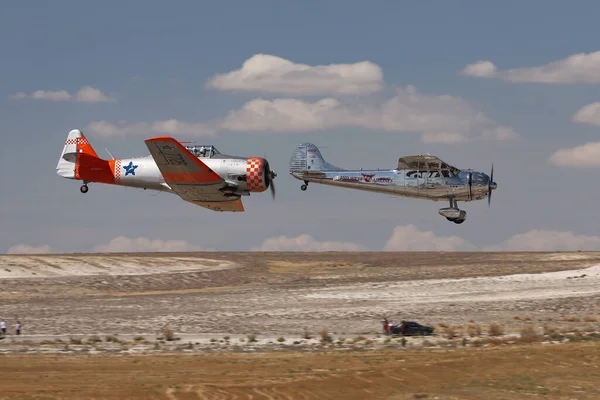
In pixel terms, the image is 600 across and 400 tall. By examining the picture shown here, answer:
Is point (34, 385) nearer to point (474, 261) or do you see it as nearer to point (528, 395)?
point (528, 395)

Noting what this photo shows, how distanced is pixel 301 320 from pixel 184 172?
11.0 m

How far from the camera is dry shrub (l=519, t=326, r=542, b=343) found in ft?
125

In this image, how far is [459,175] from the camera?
158 ft

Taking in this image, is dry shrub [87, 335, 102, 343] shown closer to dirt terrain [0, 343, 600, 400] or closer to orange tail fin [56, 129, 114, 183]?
dirt terrain [0, 343, 600, 400]

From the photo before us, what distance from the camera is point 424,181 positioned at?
4866 cm

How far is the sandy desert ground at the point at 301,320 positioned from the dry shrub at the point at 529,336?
0.29 feet

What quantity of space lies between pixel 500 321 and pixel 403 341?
9.98m

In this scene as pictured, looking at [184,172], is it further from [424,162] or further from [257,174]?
[424,162]

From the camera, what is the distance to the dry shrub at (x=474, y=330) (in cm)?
3988

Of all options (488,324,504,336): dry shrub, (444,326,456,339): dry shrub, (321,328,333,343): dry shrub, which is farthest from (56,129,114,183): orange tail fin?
(488,324,504,336): dry shrub

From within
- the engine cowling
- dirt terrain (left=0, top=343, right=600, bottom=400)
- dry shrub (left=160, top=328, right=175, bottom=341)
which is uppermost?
the engine cowling

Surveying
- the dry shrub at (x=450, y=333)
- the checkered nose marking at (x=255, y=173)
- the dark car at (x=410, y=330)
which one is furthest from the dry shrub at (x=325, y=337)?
the checkered nose marking at (x=255, y=173)

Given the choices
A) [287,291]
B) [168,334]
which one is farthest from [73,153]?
[287,291]

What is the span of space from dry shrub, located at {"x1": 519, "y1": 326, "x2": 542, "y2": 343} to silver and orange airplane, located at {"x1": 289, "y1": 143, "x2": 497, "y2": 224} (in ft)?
25.4
